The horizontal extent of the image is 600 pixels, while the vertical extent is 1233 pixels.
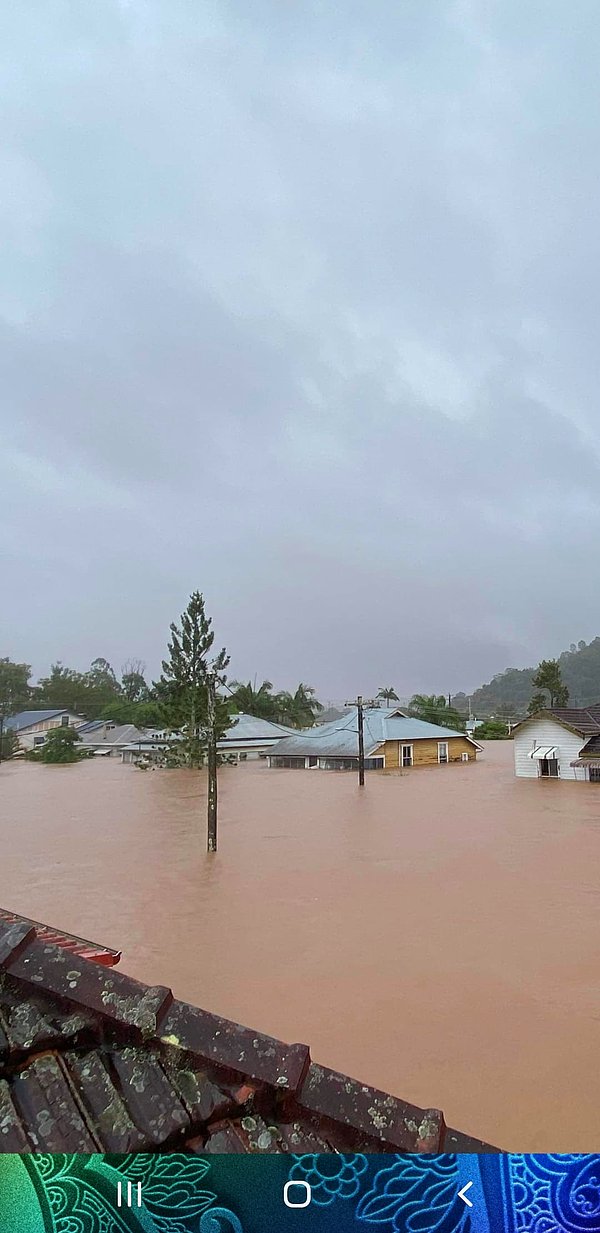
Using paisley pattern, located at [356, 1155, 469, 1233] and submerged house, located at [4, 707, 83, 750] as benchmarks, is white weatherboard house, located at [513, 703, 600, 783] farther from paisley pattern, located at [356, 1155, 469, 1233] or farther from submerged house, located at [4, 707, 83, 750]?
submerged house, located at [4, 707, 83, 750]

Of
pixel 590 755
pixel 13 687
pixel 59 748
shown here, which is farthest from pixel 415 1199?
pixel 13 687

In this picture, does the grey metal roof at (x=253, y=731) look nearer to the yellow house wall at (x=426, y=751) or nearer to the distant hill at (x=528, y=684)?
the yellow house wall at (x=426, y=751)

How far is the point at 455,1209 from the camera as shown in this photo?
129 cm

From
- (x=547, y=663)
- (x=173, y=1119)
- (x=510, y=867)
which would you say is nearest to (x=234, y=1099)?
(x=173, y=1119)

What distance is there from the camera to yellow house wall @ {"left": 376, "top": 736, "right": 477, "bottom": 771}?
133 ft

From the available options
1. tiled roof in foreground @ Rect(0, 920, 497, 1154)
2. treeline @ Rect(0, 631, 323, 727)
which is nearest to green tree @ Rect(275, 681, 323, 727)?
treeline @ Rect(0, 631, 323, 727)

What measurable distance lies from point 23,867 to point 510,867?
12.2 metres

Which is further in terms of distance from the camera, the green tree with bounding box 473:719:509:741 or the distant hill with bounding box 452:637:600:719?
the distant hill with bounding box 452:637:600:719

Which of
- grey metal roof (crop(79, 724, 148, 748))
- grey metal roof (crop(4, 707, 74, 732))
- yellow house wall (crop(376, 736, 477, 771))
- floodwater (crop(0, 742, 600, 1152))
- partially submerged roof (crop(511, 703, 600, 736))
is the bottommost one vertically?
floodwater (crop(0, 742, 600, 1152))

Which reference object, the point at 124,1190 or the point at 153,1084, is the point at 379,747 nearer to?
the point at 153,1084

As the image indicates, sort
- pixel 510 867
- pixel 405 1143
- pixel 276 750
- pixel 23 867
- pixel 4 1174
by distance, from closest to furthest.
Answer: pixel 4 1174
pixel 405 1143
pixel 510 867
pixel 23 867
pixel 276 750

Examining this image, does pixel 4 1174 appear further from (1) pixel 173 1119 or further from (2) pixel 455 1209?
(2) pixel 455 1209

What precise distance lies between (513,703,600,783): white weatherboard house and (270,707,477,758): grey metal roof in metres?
9.95

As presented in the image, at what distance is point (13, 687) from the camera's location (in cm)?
7119
